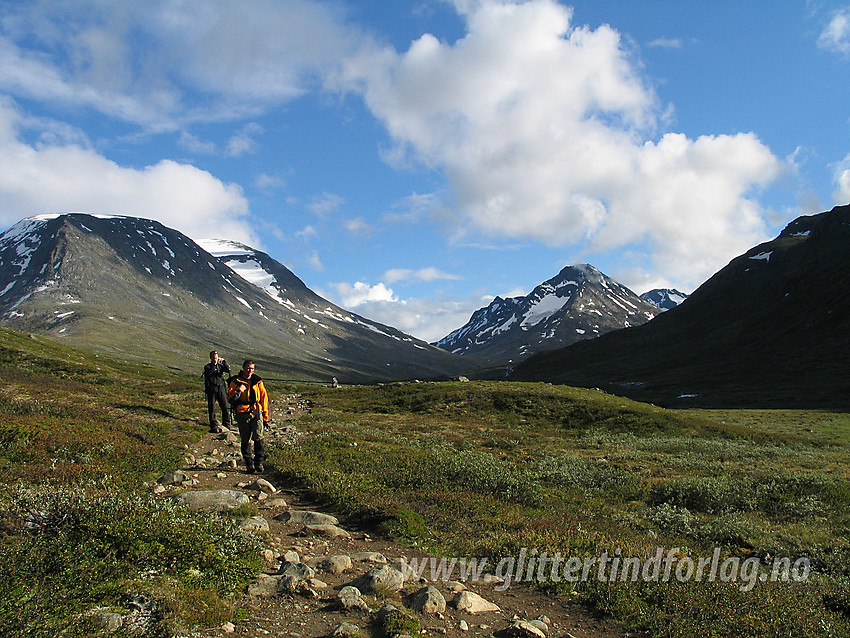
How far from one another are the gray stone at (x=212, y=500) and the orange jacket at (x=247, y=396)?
4552 mm

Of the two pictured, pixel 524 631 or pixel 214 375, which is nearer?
pixel 524 631

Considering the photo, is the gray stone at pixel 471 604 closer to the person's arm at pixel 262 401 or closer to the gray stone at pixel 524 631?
the gray stone at pixel 524 631

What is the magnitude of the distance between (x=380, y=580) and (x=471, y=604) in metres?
1.45

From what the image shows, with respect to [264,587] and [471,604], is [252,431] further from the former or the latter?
[471,604]

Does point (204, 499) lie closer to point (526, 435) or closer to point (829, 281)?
point (526, 435)

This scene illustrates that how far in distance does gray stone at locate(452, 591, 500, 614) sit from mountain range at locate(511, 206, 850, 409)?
91065 millimetres

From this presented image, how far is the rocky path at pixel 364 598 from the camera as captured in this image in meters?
6.61

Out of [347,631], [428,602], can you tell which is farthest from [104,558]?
[428,602]

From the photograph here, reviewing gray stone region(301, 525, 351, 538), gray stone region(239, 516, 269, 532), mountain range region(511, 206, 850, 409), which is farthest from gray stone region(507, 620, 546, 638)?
mountain range region(511, 206, 850, 409)

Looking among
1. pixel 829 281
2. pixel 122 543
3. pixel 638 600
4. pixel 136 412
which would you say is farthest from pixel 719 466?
pixel 829 281

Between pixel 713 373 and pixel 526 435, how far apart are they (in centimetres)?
11744

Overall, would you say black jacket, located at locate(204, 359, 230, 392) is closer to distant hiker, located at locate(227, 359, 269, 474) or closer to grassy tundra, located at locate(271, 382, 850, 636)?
grassy tundra, located at locate(271, 382, 850, 636)

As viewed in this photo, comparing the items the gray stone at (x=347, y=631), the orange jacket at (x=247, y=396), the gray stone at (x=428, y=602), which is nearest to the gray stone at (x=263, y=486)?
the orange jacket at (x=247, y=396)

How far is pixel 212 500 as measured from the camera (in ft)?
36.9
